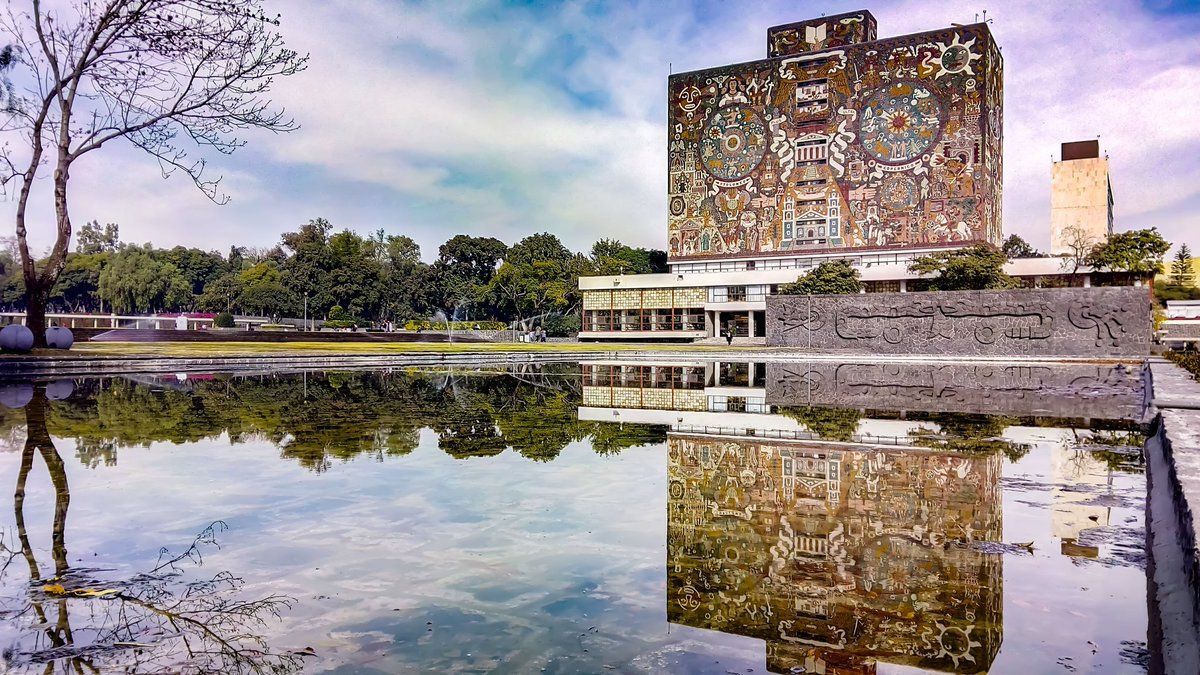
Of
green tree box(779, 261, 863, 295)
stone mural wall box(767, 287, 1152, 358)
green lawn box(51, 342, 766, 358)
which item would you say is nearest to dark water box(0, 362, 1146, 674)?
green lawn box(51, 342, 766, 358)

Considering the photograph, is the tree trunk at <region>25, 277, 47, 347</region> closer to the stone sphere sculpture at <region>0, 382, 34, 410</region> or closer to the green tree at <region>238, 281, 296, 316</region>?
the stone sphere sculpture at <region>0, 382, 34, 410</region>

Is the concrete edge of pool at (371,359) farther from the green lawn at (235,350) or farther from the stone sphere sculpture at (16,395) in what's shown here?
the stone sphere sculpture at (16,395)

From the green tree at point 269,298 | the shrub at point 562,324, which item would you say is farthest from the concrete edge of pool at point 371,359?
the green tree at point 269,298

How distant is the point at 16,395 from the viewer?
1452cm

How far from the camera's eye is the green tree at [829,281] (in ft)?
161

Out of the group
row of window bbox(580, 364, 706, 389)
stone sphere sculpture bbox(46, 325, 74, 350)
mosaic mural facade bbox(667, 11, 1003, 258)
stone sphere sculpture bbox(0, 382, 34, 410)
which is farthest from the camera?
mosaic mural facade bbox(667, 11, 1003, 258)

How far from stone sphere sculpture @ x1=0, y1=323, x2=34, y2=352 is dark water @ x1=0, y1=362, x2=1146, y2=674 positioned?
1363 cm

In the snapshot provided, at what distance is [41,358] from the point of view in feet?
65.8

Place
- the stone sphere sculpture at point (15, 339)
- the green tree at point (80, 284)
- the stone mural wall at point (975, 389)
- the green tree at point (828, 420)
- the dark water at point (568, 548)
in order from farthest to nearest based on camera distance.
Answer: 1. the green tree at point (80, 284)
2. the stone sphere sculpture at point (15, 339)
3. the stone mural wall at point (975, 389)
4. the green tree at point (828, 420)
5. the dark water at point (568, 548)

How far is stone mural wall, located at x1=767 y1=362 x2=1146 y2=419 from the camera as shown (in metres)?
13.4

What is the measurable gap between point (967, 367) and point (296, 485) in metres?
25.6

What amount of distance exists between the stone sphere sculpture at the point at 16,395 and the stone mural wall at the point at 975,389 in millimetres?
12528

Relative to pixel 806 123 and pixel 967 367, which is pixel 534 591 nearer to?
pixel 967 367

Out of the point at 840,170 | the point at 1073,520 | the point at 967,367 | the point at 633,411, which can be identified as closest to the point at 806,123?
the point at 840,170
